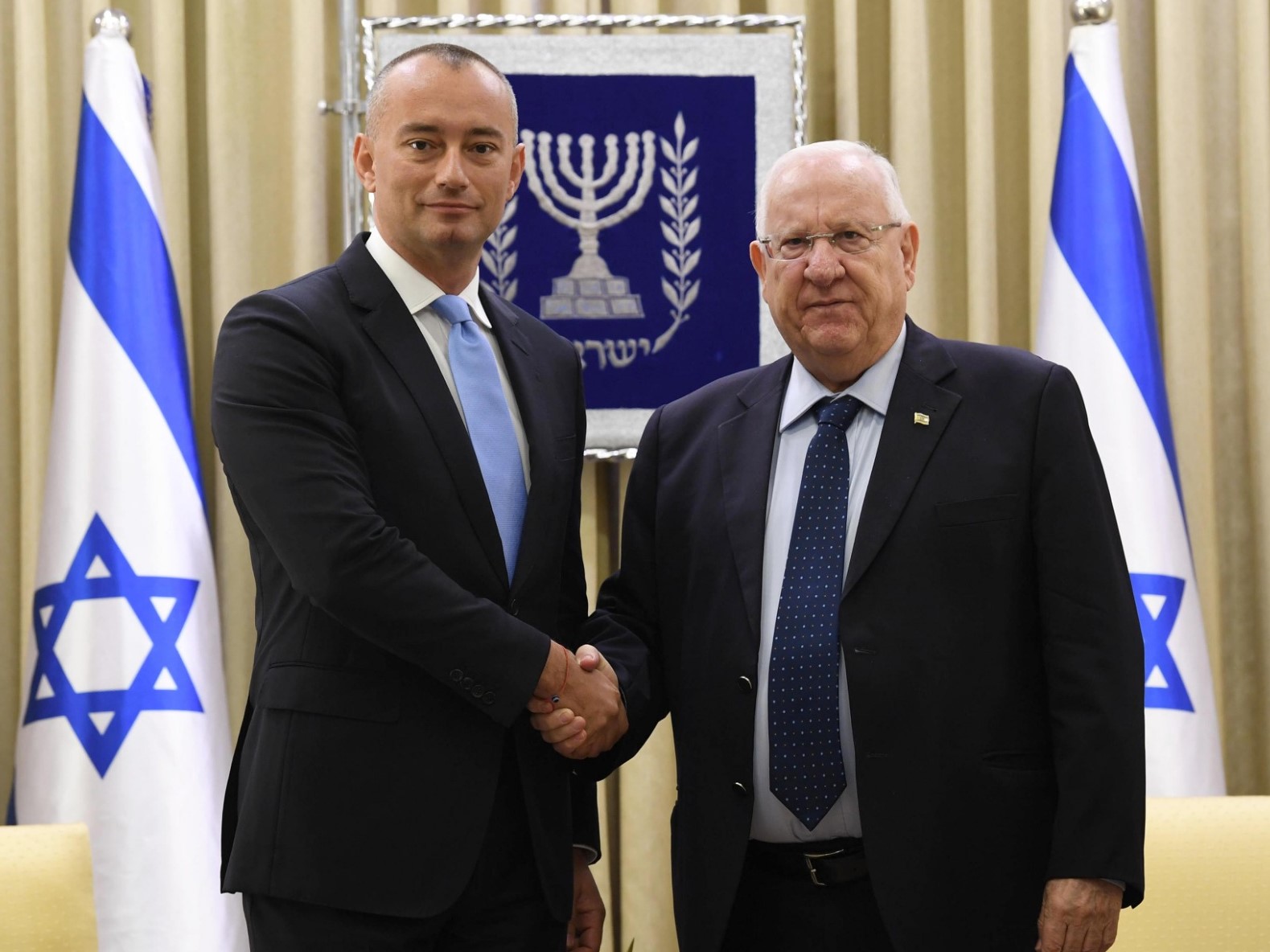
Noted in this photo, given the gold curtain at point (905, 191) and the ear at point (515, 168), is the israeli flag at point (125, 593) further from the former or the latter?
the ear at point (515, 168)

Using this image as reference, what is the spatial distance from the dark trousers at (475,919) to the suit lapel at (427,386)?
1.25 ft

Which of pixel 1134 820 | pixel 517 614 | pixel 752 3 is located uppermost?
pixel 752 3

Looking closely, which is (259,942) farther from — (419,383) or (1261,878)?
(1261,878)

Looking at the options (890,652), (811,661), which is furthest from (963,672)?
(811,661)

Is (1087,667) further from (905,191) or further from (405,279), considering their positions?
(905,191)

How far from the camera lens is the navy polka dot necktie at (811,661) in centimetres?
217

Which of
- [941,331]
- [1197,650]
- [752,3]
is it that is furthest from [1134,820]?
[752,3]

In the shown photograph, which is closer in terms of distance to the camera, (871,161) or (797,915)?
(797,915)

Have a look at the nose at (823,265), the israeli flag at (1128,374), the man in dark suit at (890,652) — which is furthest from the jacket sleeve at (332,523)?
the israeli flag at (1128,374)

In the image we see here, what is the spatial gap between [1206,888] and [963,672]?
34.2 inches

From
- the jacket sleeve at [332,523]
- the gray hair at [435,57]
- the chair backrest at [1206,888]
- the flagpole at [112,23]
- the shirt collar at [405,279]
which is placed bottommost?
the chair backrest at [1206,888]

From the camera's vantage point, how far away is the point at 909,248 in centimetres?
248

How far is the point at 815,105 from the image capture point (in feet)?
12.9

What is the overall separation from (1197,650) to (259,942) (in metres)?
2.43
